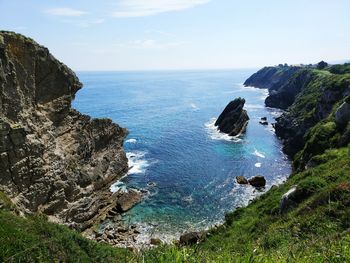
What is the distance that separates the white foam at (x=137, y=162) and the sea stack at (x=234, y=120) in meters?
33.7

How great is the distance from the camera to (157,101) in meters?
174

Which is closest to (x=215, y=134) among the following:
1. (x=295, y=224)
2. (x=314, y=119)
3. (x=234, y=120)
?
(x=234, y=120)

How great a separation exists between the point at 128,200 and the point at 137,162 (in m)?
21.6

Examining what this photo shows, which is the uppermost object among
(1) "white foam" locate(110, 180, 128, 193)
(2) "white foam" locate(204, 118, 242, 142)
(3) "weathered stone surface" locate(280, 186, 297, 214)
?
(3) "weathered stone surface" locate(280, 186, 297, 214)

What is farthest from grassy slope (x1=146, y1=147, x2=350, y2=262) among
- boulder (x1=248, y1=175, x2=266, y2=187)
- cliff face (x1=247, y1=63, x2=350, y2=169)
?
boulder (x1=248, y1=175, x2=266, y2=187)

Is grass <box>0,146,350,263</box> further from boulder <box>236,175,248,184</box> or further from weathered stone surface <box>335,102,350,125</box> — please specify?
boulder <box>236,175,248,184</box>

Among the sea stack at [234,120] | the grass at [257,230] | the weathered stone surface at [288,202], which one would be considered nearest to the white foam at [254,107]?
the sea stack at [234,120]

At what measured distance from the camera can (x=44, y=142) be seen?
46688 millimetres

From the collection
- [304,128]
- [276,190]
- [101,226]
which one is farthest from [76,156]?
[304,128]

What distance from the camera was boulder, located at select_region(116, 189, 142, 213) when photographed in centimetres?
5514

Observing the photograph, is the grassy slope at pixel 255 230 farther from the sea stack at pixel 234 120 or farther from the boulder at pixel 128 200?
the sea stack at pixel 234 120

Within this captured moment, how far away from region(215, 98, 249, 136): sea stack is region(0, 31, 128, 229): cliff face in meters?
54.9

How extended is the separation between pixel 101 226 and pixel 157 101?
417 ft

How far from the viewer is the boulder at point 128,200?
181 ft
